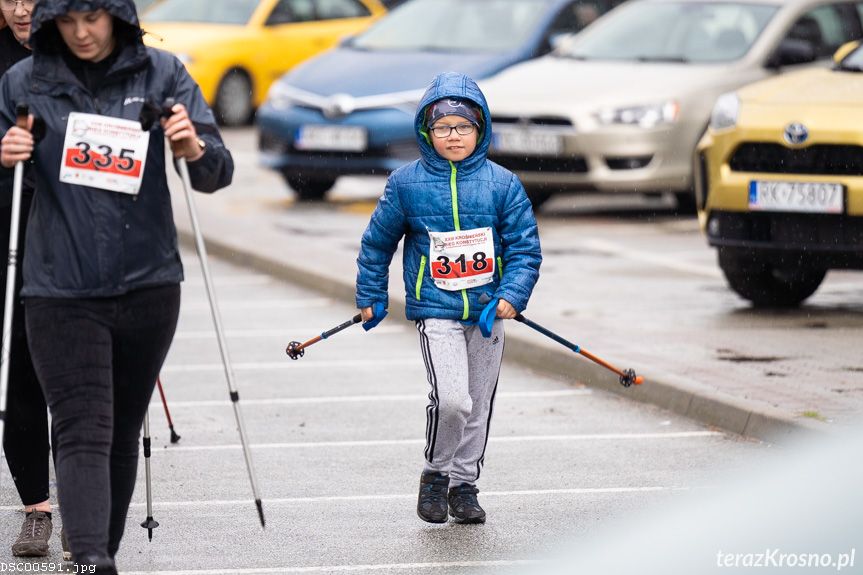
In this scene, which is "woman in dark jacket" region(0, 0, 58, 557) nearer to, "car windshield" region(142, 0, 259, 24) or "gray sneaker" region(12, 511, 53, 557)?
"gray sneaker" region(12, 511, 53, 557)

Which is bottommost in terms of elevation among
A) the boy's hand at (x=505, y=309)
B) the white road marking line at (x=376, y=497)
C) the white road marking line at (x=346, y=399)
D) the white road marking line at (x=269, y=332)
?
the white road marking line at (x=269, y=332)

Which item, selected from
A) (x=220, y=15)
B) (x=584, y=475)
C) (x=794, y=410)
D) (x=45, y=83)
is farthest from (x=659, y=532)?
(x=220, y=15)

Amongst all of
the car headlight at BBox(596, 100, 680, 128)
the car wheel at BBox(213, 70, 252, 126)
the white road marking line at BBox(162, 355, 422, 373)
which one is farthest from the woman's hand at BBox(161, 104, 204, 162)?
the car wheel at BBox(213, 70, 252, 126)

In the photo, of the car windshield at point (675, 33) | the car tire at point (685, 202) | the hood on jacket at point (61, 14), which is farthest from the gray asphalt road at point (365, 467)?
the car windshield at point (675, 33)

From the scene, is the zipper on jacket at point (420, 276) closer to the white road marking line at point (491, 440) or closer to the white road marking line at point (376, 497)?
the white road marking line at point (376, 497)

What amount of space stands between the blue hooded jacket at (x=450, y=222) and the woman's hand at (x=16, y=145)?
1592 millimetres

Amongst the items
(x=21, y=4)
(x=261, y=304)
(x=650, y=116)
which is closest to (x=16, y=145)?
(x=21, y=4)

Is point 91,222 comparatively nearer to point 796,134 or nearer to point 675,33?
point 796,134

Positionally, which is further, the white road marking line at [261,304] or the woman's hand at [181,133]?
the white road marking line at [261,304]

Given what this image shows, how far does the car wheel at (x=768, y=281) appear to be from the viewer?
442 inches

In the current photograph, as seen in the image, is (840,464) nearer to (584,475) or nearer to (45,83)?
(584,475)

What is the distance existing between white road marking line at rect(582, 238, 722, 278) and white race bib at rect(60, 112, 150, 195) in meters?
7.87

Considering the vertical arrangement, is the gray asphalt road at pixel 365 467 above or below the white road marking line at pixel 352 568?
below

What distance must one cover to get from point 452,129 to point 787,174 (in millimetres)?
4478
